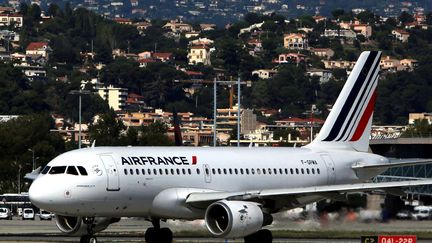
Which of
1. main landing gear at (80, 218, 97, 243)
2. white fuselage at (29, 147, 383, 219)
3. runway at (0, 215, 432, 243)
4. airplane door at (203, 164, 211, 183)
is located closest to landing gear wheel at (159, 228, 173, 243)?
white fuselage at (29, 147, 383, 219)

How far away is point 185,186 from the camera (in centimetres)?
7094

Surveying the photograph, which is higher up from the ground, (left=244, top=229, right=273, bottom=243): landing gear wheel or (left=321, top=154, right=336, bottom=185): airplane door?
(left=321, top=154, right=336, bottom=185): airplane door

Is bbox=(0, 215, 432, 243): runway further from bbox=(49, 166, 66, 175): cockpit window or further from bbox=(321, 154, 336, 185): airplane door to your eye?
bbox=(49, 166, 66, 175): cockpit window

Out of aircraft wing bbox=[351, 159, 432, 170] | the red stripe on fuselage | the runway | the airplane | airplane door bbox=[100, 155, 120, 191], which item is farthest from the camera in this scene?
the red stripe on fuselage

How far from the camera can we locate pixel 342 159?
78938 mm

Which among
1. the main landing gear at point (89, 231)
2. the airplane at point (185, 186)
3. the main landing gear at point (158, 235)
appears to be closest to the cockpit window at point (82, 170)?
the airplane at point (185, 186)

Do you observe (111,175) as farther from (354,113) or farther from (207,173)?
(354,113)

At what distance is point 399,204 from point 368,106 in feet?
18.0

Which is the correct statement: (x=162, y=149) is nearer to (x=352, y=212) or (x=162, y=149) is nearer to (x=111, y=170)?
(x=111, y=170)

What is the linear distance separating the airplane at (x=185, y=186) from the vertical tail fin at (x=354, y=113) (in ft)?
8.90

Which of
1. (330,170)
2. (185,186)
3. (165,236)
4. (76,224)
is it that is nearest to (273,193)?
(185,186)

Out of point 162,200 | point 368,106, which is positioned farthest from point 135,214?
point 368,106

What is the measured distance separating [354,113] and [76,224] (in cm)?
1792

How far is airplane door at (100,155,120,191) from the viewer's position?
223 ft
